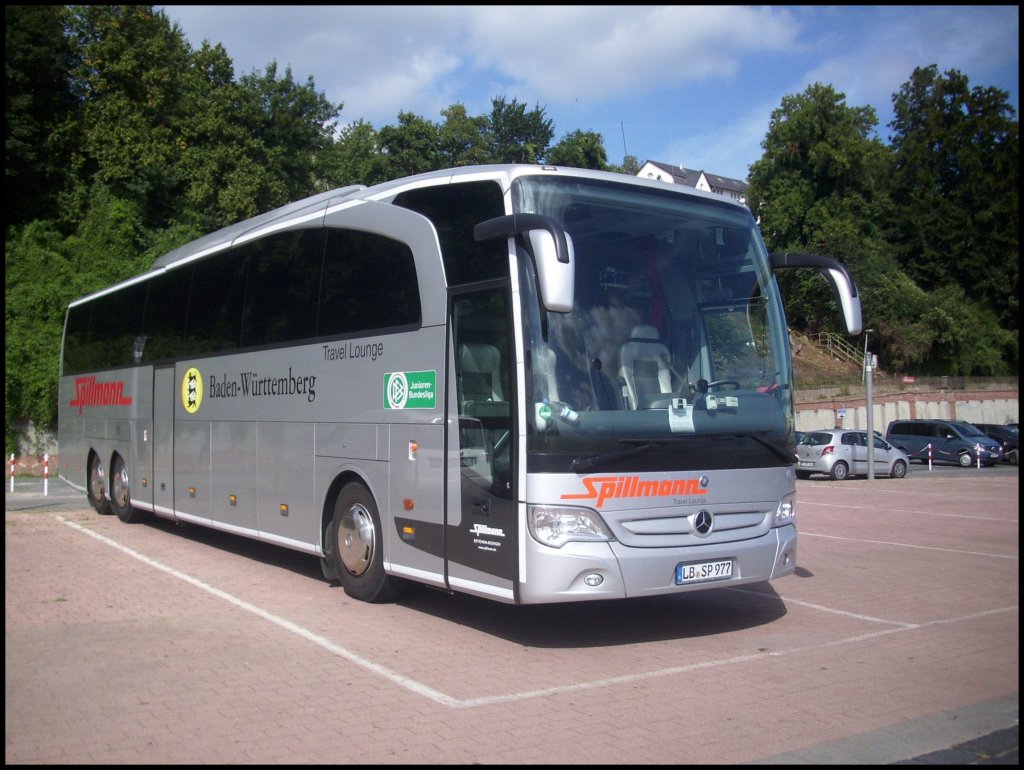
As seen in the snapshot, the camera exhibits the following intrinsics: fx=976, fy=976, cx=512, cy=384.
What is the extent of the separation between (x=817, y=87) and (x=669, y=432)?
63875 millimetres

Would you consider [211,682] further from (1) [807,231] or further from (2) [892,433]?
(1) [807,231]

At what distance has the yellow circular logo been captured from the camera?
43.4 feet

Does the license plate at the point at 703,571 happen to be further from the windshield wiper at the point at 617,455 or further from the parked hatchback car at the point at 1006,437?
the parked hatchback car at the point at 1006,437

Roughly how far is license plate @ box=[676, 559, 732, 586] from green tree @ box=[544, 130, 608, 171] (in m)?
42.3

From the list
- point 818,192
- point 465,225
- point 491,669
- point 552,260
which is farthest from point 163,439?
point 818,192

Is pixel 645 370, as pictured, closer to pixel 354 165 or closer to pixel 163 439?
pixel 163 439

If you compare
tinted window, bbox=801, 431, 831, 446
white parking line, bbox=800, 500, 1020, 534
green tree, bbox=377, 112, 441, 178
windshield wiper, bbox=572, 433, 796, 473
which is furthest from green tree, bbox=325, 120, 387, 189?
windshield wiper, bbox=572, 433, 796, 473

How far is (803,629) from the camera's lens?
28.2ft

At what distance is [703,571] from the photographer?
25.5 ft

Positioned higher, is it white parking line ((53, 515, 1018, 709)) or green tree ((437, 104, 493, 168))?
green tree ((437, 104, 493, 168))

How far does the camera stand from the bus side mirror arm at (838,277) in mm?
8594

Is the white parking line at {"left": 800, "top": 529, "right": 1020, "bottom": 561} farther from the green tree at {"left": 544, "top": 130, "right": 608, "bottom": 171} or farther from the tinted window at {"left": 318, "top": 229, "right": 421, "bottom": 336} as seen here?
the green tree at {"left": 544, "top": 130, "right": 608, "bottom": 171}

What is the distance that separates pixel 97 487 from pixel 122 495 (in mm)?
1668

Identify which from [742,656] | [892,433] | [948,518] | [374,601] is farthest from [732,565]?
[892,433]
